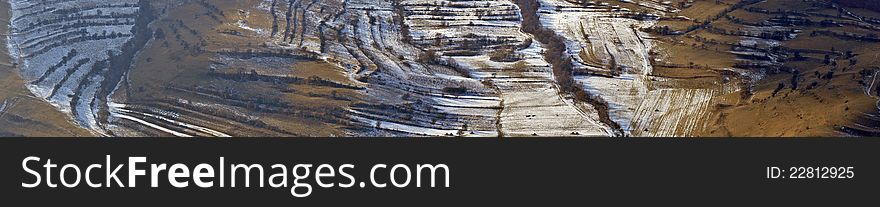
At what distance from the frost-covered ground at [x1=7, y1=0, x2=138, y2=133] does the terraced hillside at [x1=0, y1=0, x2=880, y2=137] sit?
0.14 metres

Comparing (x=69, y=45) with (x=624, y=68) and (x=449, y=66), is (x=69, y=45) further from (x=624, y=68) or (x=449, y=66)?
(x=624, y=68)

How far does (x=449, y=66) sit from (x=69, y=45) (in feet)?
68.4

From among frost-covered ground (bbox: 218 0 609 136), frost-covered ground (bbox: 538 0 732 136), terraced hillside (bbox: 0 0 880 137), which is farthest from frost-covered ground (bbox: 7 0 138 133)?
frost-covered ground (bbox: 538 0 732 136)

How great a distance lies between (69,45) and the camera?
201 ft

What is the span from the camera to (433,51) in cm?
6238

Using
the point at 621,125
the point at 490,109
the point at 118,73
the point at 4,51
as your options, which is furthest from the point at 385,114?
the point at 4,51

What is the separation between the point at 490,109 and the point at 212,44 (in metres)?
15.8

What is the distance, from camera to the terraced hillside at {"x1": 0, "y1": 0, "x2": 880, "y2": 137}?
1981 inches

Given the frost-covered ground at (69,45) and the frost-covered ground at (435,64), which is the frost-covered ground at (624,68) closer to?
the frost-covered ground at (435,64)

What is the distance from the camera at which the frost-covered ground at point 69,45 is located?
177ft

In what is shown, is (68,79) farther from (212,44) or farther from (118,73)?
(212,44)

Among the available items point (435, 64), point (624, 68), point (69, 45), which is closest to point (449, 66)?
point (435, 64)

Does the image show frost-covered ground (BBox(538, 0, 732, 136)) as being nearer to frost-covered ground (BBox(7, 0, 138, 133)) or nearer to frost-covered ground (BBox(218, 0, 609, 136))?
frost-covered ground (BBox(218, 0, 609, 136))

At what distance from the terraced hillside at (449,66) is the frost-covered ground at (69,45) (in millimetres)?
141
